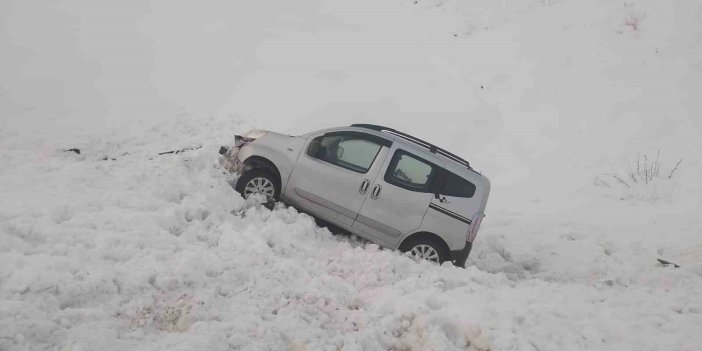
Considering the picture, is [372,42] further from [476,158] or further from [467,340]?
[467,340]

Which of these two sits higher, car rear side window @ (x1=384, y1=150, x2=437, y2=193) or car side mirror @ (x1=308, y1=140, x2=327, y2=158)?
car rear side window @ (x1=384, y1=150, x2=437, y2=193)

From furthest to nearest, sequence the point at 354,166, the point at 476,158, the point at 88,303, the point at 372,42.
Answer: the point at 372,42
the point at 476,158
the point at 354,166
the point at 88,303

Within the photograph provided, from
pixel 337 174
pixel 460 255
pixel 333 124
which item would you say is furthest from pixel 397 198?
pixel 333 124

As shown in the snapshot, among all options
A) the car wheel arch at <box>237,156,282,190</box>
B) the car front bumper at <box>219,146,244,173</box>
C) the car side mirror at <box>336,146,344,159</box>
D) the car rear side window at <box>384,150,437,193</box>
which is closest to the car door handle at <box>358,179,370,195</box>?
the car rear side window at <box>384,150,437,193</box>

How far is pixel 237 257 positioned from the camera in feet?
17.7

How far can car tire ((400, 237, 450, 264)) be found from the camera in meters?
6.85

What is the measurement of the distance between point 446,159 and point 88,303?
5017mm

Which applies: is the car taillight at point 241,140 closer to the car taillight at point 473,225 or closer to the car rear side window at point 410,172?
the car rear side window at point 410,172

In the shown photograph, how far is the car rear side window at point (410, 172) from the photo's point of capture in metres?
6.88

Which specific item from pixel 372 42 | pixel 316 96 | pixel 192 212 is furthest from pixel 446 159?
pixel 372 42

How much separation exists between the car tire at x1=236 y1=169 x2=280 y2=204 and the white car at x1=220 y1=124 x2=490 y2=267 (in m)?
0.01

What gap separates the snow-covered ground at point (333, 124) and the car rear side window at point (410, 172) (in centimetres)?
103

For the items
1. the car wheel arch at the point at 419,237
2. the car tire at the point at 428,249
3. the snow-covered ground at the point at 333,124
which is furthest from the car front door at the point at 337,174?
the car tire at the point at 428,249

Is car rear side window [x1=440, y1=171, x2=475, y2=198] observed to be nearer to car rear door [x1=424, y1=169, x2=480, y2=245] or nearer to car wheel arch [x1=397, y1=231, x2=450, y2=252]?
car rear door [x1=424, y1=169, x2=480, y2=245]
